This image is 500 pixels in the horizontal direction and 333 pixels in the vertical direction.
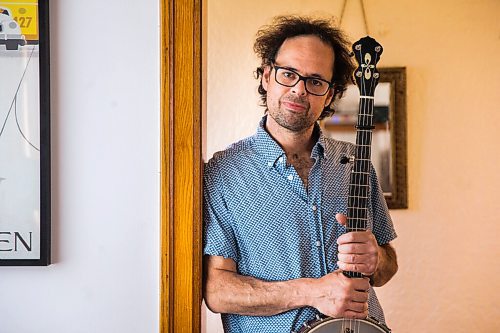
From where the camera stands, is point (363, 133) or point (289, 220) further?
point (289, 220)

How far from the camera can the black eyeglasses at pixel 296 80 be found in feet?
5.12

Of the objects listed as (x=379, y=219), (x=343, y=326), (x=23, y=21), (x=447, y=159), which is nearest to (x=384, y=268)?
(x=379, y=219)

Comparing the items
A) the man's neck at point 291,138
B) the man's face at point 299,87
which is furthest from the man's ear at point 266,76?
the man's neck at point 291,138

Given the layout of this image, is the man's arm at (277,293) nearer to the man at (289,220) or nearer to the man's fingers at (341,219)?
the man at (289,220)

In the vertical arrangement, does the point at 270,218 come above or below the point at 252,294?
above

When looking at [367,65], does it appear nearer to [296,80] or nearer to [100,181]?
[296,80]

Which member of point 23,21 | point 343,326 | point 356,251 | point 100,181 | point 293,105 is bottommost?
point 343,326

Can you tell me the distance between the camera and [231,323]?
1.53 m

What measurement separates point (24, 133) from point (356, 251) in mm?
711

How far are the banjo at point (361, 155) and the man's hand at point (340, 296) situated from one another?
0.02m

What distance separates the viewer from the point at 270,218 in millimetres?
1502

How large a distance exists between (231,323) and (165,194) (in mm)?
377

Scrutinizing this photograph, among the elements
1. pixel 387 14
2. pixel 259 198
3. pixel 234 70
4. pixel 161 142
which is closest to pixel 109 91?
pixel 161 142

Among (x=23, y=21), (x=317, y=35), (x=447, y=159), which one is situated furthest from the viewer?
(x=447, y=159)
